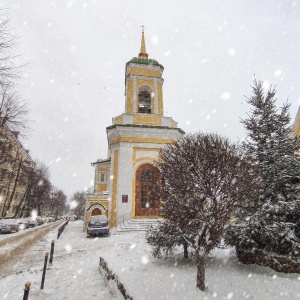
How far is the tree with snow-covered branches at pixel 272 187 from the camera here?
633 cm

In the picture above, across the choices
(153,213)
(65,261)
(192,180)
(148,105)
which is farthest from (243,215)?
(148,105)

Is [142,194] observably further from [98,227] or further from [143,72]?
[143,72]

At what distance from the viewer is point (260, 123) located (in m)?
8.14

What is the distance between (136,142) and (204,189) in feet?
46.8

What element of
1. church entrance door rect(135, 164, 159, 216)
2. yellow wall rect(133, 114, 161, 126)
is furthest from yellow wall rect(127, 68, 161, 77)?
church entrance door rect(135, 164, 159, 216)

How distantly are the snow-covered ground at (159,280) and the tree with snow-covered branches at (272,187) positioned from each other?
733 millimetres

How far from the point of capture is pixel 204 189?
5586 mm

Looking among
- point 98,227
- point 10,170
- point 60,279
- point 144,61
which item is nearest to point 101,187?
point 98,227

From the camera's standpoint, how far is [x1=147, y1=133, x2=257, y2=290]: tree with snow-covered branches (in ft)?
17.5

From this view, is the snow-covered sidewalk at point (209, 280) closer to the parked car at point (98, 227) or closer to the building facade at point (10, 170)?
the parked car at point (98, 227)

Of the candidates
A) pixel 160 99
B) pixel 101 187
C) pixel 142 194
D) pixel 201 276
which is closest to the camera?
pixel 201 276

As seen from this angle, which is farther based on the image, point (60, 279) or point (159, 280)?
point (60, 279)

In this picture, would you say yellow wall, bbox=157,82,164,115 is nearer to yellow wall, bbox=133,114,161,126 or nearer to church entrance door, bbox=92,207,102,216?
yellow wall, bbox=133,114,161,126

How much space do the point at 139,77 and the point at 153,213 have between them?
1232cm
